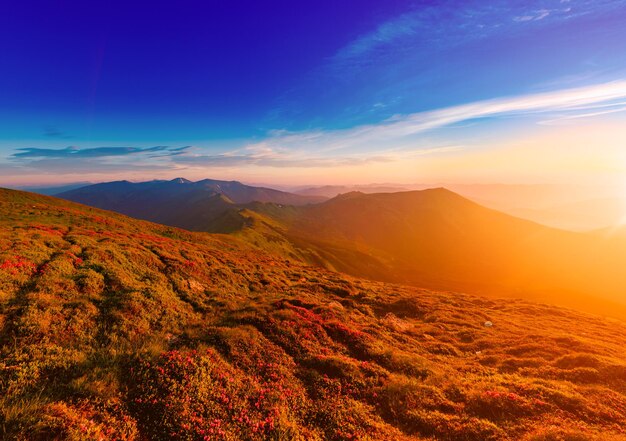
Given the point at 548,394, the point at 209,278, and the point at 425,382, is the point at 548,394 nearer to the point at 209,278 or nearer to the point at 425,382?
the point at 425,382

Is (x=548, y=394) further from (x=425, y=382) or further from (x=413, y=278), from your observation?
(x=413, y=278)

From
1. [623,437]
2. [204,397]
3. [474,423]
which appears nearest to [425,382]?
[474,423]

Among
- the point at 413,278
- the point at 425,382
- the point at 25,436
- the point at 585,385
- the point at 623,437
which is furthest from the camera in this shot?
the point at 413,278

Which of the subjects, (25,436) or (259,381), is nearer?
(25,436)

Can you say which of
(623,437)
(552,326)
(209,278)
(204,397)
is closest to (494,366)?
(623,437)

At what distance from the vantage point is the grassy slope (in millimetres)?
9727

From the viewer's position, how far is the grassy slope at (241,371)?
383 inches

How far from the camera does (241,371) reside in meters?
13.4

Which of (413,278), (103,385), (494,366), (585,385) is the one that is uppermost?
(103,385)

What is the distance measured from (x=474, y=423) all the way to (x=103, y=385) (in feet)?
53.1

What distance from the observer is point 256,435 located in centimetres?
980

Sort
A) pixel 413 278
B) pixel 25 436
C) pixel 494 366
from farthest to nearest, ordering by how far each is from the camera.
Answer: pixel 413 278
pixel 494 366
pixel 25 436

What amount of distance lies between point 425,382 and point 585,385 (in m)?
10.9

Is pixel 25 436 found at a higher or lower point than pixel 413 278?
higher
